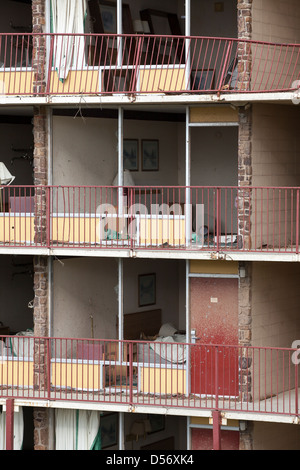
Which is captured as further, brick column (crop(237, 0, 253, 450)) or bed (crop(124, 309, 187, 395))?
bed (crop(124, 309, 187, 395))

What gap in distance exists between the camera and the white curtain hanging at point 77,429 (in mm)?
21219

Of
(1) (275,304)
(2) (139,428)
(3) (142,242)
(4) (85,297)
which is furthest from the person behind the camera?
(2) (139,428)

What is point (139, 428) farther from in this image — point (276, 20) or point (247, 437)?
point (276, 20)

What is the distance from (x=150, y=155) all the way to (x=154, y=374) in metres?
5.50

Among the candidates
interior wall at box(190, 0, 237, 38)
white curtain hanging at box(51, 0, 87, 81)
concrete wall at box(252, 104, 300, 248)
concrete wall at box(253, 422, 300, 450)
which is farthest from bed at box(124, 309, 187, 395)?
interior wall at box(190, 0, 237, 38)

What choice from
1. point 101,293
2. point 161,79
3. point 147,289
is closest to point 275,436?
point 101,293

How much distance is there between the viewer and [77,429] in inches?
838

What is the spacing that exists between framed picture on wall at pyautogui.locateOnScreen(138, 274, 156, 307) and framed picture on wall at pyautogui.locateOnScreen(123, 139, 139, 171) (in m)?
2.44

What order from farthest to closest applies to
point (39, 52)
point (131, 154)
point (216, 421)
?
point (131, 154), point (39, 52), point (216, 421)

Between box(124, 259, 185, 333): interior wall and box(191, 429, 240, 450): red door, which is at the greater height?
box(124, 259, 185, 333): interior wall

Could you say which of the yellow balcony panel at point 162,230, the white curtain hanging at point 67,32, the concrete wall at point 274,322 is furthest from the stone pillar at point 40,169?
the concrete wall at point 274,322

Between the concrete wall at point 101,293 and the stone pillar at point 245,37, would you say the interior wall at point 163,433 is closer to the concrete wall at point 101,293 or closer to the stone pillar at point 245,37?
the concrete wall at point 101,293

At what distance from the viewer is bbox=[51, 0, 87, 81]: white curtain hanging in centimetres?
2133

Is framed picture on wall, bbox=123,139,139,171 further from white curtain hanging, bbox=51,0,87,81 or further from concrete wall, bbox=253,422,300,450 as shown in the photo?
concrete wall, bbox=253,422,300,450
